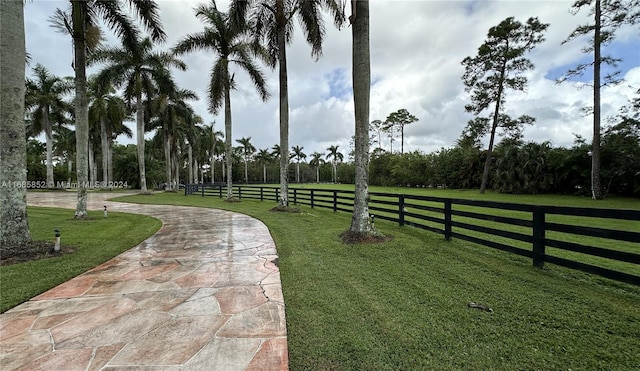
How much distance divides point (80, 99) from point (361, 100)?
885cm

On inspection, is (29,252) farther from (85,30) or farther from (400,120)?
(400,120)

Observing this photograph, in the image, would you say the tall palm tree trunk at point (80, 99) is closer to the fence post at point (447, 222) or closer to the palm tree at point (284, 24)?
the palm tree at point (284, 24)

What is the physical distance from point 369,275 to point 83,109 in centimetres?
1021

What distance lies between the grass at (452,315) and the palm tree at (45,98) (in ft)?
108

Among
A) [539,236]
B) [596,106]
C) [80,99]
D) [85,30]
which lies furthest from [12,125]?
[596,106]

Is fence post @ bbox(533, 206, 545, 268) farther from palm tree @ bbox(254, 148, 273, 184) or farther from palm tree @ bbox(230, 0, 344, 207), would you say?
palm tree @ bbox(254, 148, 273, 184)

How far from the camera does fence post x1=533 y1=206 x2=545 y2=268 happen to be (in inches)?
155

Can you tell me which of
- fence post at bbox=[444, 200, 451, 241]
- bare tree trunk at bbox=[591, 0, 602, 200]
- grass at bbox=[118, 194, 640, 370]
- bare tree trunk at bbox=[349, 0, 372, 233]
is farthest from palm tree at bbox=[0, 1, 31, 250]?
bare tree trunk at bbox=[591, 0, 602, 200]

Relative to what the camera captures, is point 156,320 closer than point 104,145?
Yes

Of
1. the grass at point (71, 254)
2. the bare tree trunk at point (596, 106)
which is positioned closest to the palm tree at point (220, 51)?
the grass at point (71, 254)

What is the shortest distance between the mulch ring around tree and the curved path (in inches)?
52.3

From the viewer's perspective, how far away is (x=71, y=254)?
494 centimetres

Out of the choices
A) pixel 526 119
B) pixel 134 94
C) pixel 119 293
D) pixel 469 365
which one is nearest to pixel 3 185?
pixel 119 293

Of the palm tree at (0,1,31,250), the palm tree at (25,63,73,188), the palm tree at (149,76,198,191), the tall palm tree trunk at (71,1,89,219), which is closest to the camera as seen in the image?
the palm tree at (0,1,31,250)
